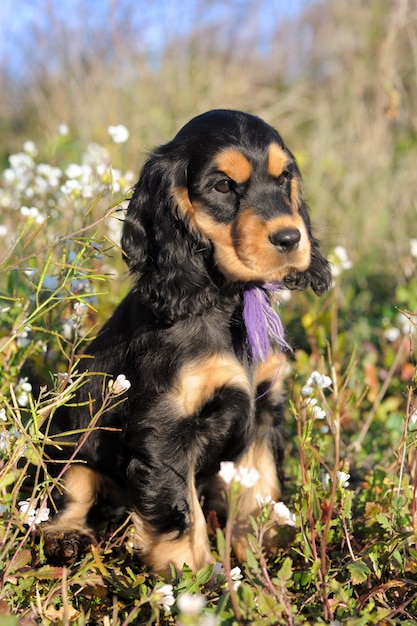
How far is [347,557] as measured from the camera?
→ 8.45 ft

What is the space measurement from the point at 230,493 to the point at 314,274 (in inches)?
63.2

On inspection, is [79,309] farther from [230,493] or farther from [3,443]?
[230,493]

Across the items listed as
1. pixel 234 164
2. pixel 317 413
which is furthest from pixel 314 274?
pixel 317 413

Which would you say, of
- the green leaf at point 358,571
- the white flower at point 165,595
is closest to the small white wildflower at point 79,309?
the white flower at point 165,595

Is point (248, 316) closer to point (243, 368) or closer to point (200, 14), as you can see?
point (243, 368)

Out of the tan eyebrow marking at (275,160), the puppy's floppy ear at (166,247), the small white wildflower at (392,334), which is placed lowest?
the small white wildflower at (392,334)

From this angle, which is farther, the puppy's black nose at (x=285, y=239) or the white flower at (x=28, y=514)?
the puppy's black nose at (x=285, y=239)

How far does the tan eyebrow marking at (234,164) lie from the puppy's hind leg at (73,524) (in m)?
1.39

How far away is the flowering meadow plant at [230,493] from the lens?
2002 millimetres

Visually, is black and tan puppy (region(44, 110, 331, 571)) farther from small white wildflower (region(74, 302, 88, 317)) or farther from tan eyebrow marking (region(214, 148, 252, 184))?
small white wildflower (region(74, 302, 88, 317))

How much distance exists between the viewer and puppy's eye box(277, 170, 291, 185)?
2.75 m

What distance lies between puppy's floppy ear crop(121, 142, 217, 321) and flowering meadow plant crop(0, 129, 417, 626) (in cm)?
15

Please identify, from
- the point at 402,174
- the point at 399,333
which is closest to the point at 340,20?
the point at 402,174

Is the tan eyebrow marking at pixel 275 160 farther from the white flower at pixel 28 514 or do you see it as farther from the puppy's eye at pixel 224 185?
the white flower at pixel 28 514
